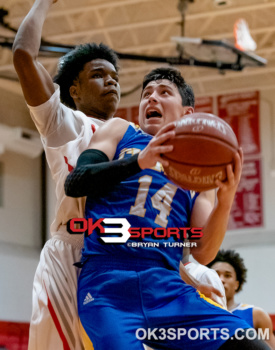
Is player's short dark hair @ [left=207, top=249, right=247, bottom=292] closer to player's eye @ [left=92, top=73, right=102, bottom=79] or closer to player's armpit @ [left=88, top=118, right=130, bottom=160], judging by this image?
player's eye @ [left=92, top=73, right=102, bottom=79]

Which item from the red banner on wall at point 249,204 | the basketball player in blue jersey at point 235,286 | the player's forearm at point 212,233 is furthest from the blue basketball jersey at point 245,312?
the red banner on wall at point 249,204

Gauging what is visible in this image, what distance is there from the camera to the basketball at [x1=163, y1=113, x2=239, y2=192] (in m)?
2.47

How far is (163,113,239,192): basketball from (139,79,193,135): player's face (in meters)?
0.47

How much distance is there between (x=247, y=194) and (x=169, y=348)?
859 cm

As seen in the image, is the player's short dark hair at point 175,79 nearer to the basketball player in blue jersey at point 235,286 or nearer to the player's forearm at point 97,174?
the player's forearm at point 97,174

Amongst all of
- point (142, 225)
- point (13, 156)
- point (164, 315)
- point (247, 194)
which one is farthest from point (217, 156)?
point (13, 156)

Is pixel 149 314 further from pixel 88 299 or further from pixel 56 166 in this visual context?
pixel 56 166

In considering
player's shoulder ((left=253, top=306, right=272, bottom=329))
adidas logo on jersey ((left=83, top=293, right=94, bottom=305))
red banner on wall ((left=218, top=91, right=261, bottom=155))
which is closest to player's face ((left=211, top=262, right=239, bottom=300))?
player's shoulder ((left=253, top=306, right=272, bottom=329))

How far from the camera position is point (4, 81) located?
11.9 meters

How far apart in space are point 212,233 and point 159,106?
23.5 inches

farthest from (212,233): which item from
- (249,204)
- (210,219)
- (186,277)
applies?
(249,204)

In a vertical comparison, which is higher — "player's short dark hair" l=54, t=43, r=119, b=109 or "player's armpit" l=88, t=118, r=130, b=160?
"player's short dark hair" l=54, t=43, r=119, b=109

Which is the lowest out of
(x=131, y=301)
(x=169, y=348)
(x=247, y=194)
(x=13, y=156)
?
(x=169, y=348)

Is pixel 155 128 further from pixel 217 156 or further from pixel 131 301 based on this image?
pixel 131 301
